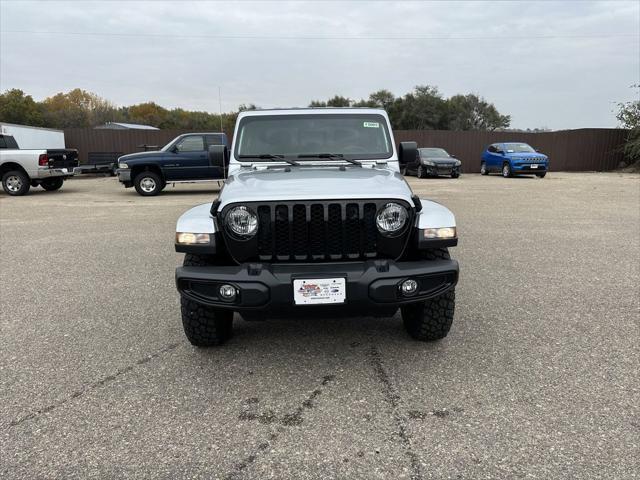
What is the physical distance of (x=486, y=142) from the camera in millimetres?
26750

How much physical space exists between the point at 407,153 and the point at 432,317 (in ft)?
5.74

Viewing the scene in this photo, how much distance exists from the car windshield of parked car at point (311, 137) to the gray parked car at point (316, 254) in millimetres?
795

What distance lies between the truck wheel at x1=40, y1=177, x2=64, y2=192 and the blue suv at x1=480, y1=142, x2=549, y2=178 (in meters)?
17.9

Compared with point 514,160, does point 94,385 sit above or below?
below

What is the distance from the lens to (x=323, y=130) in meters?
4.42

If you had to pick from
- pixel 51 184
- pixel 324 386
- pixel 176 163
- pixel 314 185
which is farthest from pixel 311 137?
pixel 51 184

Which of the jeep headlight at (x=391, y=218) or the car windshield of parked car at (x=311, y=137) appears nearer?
the jeep headlight at (x=391, y=218)

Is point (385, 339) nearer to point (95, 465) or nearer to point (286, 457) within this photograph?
point (286, 457)

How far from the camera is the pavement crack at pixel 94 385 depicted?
2697mm

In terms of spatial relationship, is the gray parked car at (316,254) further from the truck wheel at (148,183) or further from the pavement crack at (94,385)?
the truck wheel at (148,183)

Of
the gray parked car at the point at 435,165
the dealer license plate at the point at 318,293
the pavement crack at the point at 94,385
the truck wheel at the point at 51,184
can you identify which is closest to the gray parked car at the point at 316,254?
the dealer license plate at the point at 318,293

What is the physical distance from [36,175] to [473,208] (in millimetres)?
12532

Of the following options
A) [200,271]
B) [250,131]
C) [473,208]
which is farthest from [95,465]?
[473,208]

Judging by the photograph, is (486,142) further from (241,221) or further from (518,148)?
(241,221)
